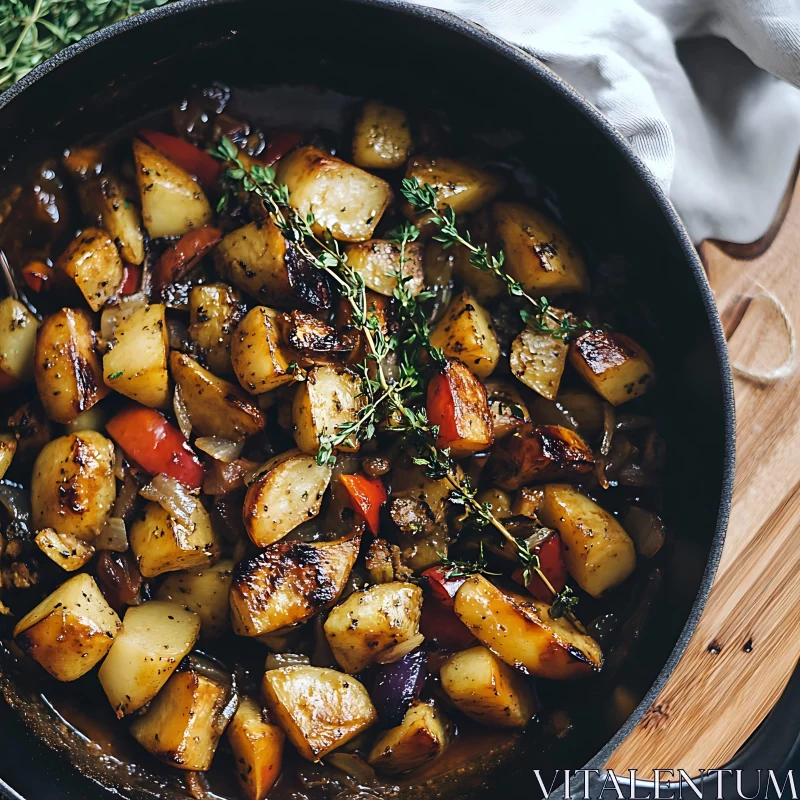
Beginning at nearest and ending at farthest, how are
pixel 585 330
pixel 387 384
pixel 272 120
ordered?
pixel 387 384 < pixel 585 330 < pixel 272 120

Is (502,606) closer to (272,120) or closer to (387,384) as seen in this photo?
(387,384)

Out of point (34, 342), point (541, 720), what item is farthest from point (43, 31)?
point (541, 720)

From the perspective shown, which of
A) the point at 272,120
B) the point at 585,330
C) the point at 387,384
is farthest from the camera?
the point at 272,120

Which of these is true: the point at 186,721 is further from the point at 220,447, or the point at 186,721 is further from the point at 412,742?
the point at 220,447

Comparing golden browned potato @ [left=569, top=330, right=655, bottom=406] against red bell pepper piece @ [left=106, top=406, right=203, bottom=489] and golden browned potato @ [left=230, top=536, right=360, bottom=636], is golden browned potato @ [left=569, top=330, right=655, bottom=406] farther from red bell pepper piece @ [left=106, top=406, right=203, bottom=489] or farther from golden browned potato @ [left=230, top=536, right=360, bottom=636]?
red bell pepper piece @ [left=106, top=406, right=203, bottom=489]

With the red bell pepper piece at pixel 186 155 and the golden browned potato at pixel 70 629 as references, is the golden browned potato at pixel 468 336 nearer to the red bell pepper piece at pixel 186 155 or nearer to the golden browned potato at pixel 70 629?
the red bell pepper piece at pixel 186 155

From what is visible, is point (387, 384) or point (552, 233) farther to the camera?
point (552, 233)

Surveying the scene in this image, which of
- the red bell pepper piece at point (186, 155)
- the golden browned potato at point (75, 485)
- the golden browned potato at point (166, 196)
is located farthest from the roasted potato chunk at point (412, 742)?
the red bell pepper piece at point (186, 155)
